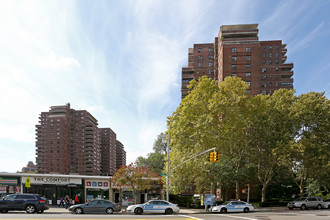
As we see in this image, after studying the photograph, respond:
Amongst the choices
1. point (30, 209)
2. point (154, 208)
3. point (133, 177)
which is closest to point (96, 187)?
point (133, 177)

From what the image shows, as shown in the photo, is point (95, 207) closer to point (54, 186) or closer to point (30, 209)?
point (30, 209)

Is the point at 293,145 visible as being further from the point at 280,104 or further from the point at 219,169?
the point at 219,169

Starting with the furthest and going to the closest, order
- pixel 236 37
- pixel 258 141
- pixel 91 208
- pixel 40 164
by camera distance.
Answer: pixel 40 164, pixel 236 37, pixel 258 141, pixel 91 208

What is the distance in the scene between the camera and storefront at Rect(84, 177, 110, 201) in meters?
38.2

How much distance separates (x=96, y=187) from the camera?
38.2 m

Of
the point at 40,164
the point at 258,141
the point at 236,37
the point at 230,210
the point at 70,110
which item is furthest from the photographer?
the point at 70,110

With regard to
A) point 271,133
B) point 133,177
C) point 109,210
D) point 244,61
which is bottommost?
point 109,210

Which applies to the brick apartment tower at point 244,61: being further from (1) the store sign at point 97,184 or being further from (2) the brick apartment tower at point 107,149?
(2) the brick apartment tower at point 107,149

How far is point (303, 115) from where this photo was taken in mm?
38250

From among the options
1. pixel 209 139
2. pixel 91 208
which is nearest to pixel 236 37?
pixel 209 139

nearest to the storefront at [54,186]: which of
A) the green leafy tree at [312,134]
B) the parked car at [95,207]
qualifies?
the parked car at [95,207]

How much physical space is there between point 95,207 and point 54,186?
1419 cm

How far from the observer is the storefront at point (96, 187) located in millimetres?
38188

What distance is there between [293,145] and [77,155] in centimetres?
12382
